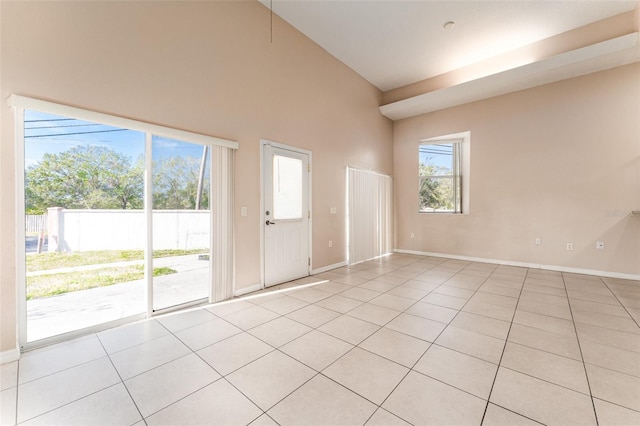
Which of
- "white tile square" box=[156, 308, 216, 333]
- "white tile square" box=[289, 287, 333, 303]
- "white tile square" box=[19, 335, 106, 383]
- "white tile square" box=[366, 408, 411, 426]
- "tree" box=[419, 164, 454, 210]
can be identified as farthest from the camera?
"tree" box=[419, 164, 454, 210]

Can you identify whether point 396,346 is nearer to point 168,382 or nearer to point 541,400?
point 541,400

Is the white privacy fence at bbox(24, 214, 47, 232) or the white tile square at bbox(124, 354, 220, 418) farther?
the white privacy fence at bbox(24, 214, 47, 232)

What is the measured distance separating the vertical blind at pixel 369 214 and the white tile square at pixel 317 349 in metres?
3.01

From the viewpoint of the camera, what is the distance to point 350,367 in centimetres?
184

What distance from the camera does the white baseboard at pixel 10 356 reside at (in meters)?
1.89

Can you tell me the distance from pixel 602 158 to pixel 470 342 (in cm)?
453

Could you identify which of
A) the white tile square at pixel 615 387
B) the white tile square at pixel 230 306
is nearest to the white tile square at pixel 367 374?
the white tile square at pixel 615 387

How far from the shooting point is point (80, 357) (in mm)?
1982

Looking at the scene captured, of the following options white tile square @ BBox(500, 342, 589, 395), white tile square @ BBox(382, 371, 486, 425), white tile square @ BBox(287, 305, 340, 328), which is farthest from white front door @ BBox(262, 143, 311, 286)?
white tile square @ BBox(500, 342, 589, 395)

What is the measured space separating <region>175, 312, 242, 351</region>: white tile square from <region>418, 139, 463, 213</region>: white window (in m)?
5.33

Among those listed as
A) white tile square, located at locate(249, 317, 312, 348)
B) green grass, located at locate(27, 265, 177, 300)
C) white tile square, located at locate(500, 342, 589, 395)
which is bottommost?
white tile square, located at locate(500, 342, 589, 395)

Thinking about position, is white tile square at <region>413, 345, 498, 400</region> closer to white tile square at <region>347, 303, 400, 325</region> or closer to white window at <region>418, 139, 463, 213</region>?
white tile square at <region>347, 303, 400, 325</region>

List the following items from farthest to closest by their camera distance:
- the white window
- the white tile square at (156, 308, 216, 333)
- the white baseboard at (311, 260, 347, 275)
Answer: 1. the white window
2. the white baseboard at (311, 260, 347, 275)
3. the white tile square at (156, 308, 216, 333)

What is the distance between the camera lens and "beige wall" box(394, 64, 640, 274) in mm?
4102
